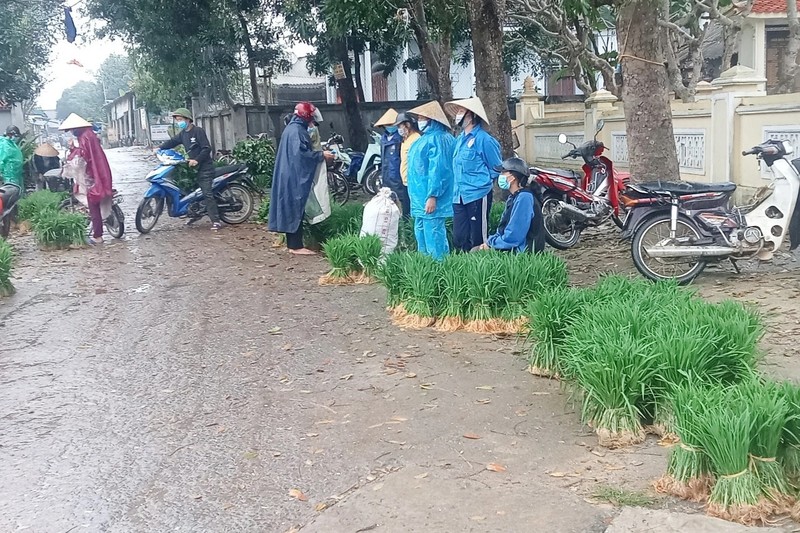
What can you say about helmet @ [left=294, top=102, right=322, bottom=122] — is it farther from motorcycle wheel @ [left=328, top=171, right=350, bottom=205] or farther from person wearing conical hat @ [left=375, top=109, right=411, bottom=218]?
motorcycle wheel @ [left=328, top=171, right=350, bottom=205]

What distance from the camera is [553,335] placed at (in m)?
5.30

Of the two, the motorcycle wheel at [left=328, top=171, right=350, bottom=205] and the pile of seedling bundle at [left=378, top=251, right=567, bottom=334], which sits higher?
the motorcycle wheel at [left=328, top=171, right=350, bottom=205]

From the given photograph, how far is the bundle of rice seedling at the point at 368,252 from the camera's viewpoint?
27.7 feet

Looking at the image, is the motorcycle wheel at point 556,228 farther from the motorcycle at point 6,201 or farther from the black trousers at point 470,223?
the motorcycle at point 6,201

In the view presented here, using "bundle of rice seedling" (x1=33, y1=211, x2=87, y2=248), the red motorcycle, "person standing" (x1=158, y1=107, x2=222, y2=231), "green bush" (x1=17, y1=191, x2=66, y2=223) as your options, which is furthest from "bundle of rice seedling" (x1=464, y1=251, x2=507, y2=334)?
"green bush" (x1=17, y1=191, x2=66, y2=223)

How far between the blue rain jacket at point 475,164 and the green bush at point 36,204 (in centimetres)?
748

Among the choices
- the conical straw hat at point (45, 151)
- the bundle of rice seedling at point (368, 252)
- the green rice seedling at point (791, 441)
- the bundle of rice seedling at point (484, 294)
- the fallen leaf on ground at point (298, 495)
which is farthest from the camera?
the conical straw hat at point (45, 151)

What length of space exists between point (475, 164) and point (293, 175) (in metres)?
2.98

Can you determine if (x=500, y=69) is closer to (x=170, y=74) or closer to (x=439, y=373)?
(x=439, y=373)

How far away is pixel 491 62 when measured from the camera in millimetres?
10734

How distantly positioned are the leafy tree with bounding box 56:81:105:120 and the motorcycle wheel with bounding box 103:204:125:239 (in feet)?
276

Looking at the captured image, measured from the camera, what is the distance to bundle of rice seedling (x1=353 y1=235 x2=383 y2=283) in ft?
27.7

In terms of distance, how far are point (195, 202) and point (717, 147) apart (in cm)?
770

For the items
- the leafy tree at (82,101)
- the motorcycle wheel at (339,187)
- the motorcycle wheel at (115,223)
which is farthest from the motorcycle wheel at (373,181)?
the leafy tree at (82,101)
